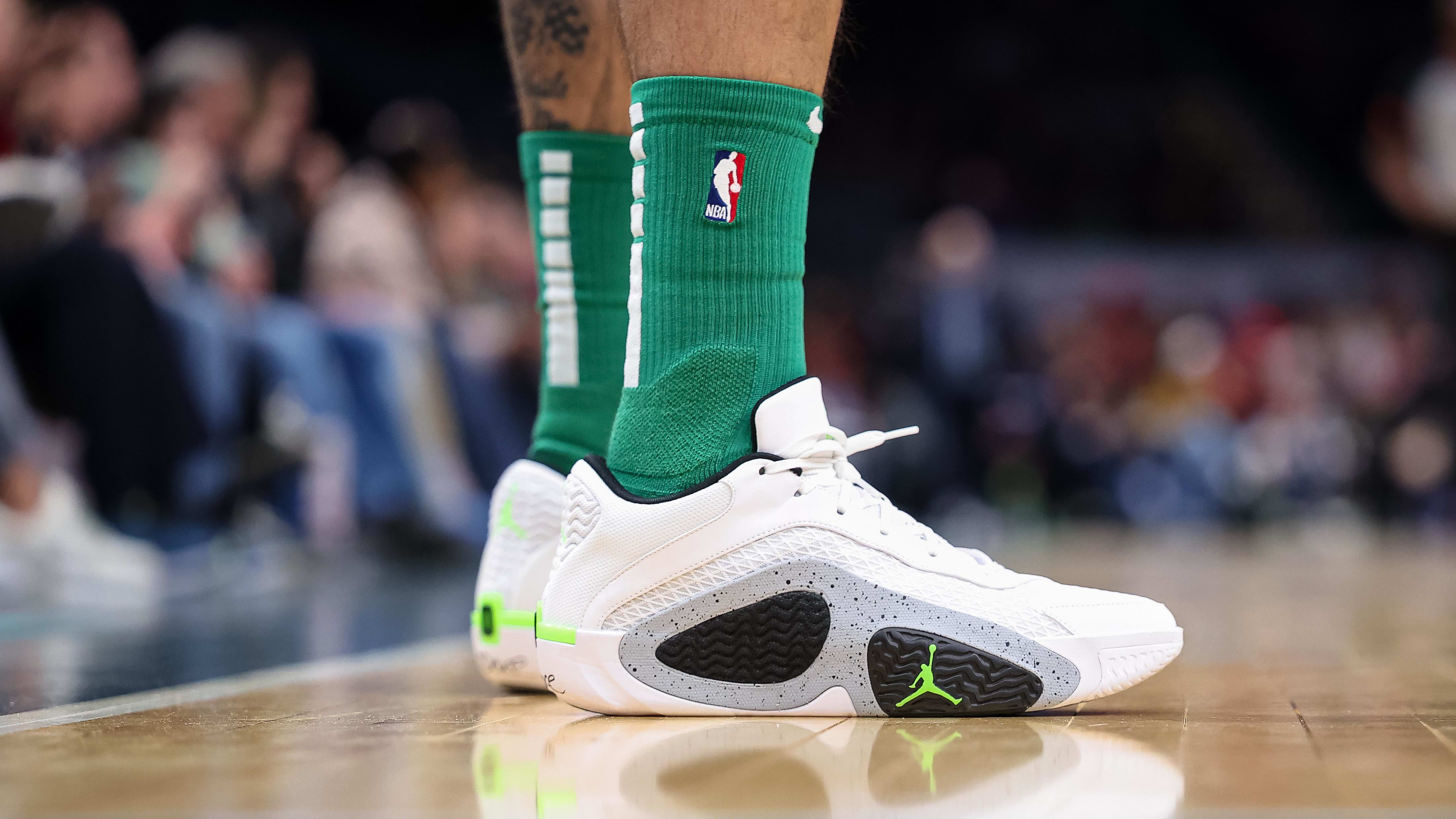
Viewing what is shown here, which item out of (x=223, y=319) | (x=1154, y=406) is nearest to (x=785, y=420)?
(x=223, y=319)

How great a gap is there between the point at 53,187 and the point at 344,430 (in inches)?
48.1

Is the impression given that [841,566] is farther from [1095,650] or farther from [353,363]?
[353,363]

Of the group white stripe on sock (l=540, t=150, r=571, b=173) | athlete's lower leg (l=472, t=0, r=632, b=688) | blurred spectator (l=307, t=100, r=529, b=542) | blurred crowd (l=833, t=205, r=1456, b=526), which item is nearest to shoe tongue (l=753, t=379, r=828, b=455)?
athlete's lower leg (l=472, t=0, r=632, b=688)

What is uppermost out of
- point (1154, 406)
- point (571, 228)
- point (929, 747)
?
point (1154, 406)

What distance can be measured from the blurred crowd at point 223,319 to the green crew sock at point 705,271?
155cm

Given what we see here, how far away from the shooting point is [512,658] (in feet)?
3.54

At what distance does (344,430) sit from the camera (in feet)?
11.1

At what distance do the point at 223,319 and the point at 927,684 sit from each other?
240 centimetres

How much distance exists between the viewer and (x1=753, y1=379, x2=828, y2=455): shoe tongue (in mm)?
899

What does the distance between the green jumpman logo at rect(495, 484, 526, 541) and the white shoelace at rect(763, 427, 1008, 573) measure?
312 mm

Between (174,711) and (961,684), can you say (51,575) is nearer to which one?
(174,711)

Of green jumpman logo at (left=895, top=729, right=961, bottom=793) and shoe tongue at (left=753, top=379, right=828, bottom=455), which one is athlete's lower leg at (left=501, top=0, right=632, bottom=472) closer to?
shoe tongue at (left=753, top=379, right=828, bottom=455)

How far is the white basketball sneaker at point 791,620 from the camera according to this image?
2.86ft

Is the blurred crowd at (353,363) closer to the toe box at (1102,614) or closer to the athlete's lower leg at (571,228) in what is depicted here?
the athlete's lower leg at (571,228)
